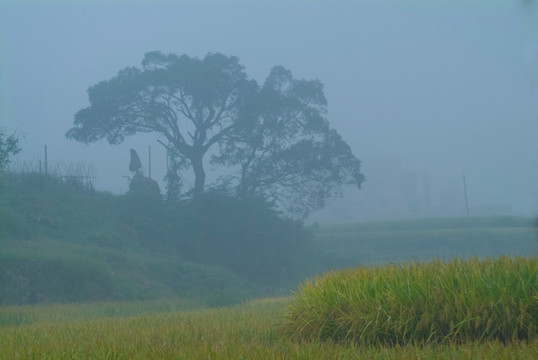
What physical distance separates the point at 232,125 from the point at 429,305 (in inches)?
1227

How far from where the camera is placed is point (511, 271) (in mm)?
8242

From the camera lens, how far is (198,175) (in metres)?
37.8

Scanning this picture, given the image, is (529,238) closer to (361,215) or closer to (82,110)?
(361,215)

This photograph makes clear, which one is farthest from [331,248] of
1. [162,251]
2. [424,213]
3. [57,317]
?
[57,317]

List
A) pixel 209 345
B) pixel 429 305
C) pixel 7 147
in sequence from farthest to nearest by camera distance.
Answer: pixel 7 147, pixel 429 305, pixel 209 345

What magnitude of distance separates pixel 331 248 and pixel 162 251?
7.79m

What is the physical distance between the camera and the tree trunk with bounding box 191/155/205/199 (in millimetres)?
36944

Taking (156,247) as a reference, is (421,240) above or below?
below

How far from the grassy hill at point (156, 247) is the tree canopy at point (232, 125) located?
245 centimetres

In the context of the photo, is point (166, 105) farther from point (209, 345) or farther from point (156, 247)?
point (209, 345)

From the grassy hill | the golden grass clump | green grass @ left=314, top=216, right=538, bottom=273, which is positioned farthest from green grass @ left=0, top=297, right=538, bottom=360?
green grass @ left=314, top=216, right=538, bottom=273

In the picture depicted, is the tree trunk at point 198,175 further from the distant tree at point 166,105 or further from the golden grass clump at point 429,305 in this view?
the golden grass clump at point 429,305

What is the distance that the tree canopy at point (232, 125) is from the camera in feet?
124

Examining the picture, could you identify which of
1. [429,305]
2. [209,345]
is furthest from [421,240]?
[209,345]
